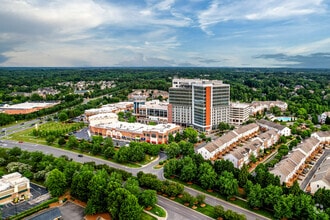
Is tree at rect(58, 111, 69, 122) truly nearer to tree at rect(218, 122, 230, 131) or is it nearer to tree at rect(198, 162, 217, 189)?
tree at rect(218, 122, 230, 131)

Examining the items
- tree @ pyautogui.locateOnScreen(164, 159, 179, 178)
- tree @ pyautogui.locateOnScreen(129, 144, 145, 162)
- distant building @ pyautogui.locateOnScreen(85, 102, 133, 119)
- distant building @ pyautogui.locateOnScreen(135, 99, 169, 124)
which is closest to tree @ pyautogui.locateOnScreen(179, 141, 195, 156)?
tree @ pyautogui.locateOnScreen(164, 159, 179, 178)

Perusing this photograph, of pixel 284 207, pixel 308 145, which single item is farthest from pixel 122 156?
pixel 308 145

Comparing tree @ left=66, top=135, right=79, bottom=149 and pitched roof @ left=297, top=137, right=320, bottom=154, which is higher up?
pitched roof @ left=297, top=137, right=320, bottom=154

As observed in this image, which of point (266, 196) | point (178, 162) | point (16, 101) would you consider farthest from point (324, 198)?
point (16, 101)

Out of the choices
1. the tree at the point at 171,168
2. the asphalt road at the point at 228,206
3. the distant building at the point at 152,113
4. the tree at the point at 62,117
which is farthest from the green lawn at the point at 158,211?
the tree at the point at 62,117

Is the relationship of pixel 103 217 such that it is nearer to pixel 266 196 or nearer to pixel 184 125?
pixel 266 196

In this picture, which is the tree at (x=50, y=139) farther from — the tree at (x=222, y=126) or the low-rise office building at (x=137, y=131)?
the tree at (x=222, y=126)

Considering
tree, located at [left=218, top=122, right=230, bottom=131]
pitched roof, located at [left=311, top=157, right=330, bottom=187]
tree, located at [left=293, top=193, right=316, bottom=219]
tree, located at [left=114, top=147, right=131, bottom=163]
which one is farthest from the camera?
tree, located at [left=218, top=122, right=230, bottom=131]
